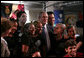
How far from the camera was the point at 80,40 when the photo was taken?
0.79 meters

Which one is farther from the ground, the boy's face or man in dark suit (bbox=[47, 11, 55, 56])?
man in dark suit (bbox=[47, 11, 55, 56])

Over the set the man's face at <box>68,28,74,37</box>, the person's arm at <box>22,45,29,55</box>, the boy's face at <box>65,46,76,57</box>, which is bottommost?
the boy's face at <box>65,46,76,57</box>

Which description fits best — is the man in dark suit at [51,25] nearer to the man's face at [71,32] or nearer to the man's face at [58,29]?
the man's face at [58,29]

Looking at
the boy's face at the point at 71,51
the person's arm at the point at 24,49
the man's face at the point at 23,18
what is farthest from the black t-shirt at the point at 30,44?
the boy's face at the point at 71,51

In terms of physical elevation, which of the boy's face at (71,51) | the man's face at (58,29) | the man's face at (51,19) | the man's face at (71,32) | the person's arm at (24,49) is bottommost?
the boy's face at (71,51)

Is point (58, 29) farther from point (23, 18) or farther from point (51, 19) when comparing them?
point (23, 18)

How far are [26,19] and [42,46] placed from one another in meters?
0.21

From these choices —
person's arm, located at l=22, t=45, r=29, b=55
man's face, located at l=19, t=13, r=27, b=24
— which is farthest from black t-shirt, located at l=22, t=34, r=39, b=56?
man's face, located at l=19, t=13, r=27, b=24

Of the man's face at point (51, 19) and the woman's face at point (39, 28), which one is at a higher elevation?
the man's face at point (51, 19)

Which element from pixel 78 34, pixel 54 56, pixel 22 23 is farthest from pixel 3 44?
pixel 78 34

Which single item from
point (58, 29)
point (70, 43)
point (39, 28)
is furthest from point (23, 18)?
point (70, 43)

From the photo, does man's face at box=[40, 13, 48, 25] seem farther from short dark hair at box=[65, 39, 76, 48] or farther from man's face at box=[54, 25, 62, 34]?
short dark hair at box=[65, 39, 76, 48]

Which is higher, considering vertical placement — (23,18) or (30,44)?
(23,18)

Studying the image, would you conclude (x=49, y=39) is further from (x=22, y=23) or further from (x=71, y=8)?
(x=71, y=8)
